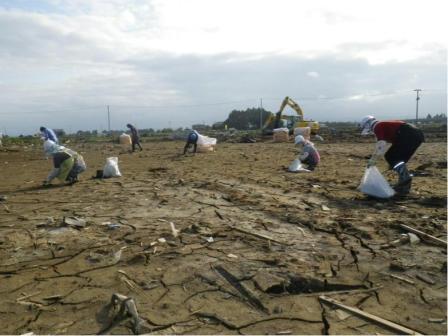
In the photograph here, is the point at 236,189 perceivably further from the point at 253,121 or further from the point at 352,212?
the point at 253,121

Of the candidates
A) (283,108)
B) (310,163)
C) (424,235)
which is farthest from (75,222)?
(283,108)

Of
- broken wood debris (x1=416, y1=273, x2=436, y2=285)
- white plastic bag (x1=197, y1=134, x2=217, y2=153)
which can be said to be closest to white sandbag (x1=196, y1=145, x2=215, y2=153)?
white plastic bag (x1=197, y1=134, x2=217, y2=153)

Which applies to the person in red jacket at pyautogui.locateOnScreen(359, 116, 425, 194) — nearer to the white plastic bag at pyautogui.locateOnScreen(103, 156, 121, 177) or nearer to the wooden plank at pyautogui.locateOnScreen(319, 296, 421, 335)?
the wooden plank at pyautogui.locateOnScreen(319, 296, 421, 335)

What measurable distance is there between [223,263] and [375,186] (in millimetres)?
3442

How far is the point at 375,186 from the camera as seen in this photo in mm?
6449

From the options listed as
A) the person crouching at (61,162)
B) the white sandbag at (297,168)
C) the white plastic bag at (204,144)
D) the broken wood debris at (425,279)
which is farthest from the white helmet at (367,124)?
the white plastic bag at (204,144)

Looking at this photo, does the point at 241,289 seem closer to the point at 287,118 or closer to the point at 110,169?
the point at 110,169

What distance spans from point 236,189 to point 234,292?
4.34 meters

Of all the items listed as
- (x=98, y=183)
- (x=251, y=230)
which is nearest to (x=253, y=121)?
(x=98, y=183)

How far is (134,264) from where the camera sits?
402 centimetres

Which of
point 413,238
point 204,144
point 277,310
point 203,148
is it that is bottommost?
point 277,310

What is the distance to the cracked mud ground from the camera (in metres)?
3.05

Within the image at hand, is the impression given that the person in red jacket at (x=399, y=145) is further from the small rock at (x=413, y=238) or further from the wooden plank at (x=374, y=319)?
the wooden plank at (x=374, y=319)

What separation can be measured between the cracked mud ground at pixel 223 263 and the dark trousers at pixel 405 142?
691mm
